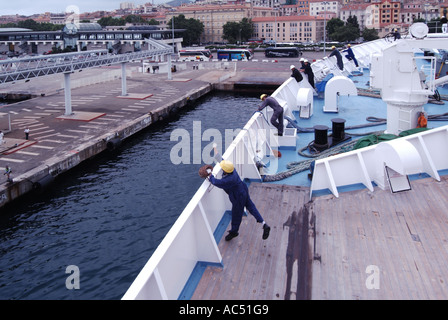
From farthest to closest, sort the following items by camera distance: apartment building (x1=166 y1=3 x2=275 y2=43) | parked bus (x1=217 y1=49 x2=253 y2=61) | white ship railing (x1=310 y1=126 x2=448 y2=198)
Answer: apartment building (x1=166 y1=3 x2=275 y2=43)
parked bus (x1=217 y1=49 x2=253 y2=61)
white ship railing (x1=310 y1=126 x2=448 y2=198)

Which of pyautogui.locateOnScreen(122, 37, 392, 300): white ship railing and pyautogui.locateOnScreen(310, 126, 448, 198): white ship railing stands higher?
pyautogui.locateOnScreen(310, 126, 448, 198): white ship railing

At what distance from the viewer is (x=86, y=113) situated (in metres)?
23.8

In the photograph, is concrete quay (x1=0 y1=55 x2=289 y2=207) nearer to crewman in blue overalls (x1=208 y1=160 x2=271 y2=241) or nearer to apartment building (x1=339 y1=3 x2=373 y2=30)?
crewman in blue overalls (x1=208 y1=160 x2=271 y2=241)

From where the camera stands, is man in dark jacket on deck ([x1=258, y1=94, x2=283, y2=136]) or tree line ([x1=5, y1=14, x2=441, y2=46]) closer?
man in dark jacket on deck ([x1=258, y1=94, x2=283, y2=136])

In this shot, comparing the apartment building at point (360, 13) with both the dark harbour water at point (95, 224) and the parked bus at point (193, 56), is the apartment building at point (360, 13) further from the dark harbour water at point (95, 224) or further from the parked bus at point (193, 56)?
the dark harbour water at point (95, 224)

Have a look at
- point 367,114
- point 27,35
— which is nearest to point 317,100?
point 367,114

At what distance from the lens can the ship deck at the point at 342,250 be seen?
4434mm

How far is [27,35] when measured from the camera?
72.8 m

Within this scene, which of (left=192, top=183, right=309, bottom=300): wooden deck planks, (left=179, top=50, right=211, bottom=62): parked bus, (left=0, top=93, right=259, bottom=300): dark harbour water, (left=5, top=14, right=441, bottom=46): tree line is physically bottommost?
(left=0, top=93, right=259, bottom=300): dark harbour water

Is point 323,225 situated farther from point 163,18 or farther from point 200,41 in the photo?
point 163,18

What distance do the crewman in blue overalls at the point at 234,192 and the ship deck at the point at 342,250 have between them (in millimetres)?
231

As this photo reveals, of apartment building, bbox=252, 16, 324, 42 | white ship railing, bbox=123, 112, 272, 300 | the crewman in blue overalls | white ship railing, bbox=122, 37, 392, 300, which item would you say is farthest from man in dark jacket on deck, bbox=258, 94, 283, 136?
apartment building, bbox=252, 16, 324, 42

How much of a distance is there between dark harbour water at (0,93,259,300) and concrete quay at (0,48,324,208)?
2.53ft

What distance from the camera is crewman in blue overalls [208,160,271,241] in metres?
5.21
